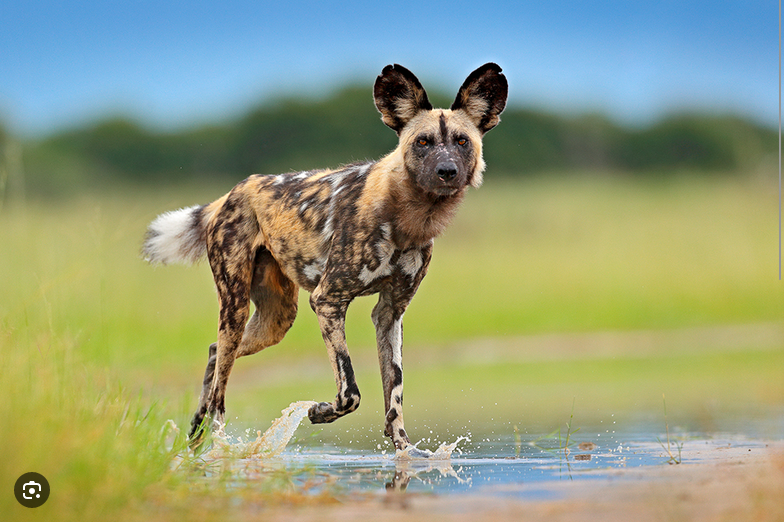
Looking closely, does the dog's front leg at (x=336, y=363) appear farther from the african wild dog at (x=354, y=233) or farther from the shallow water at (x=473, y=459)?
the shallow water at (x=473, y=459)

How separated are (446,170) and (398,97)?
62 centimetres

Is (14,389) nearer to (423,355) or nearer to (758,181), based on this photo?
(423,355)

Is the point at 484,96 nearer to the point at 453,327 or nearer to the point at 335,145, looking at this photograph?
the point at 453,327

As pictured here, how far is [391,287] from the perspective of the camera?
5328 mm

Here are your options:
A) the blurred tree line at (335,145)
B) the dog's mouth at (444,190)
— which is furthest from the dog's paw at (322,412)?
the blurred tree line at (335,145)

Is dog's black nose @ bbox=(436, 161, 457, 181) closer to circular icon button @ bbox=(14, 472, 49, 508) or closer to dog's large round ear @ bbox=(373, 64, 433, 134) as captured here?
dog's large round ear @ bbox=(373, 64, 433, 134)

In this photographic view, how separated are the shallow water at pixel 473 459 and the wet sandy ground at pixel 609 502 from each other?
5.6 inches

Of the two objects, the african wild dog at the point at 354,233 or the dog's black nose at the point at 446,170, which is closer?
the dog's black nose at the point at 446,170

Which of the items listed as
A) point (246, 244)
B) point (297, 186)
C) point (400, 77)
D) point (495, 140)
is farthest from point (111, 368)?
point (495, 140)

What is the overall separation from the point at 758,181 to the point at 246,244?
28.5 metres

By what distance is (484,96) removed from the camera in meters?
5.28

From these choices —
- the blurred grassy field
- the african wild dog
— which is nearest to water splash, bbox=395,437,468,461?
the african wild dog

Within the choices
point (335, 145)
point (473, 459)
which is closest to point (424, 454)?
point (473, 459)

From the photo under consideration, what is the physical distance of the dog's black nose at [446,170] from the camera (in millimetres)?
4871
